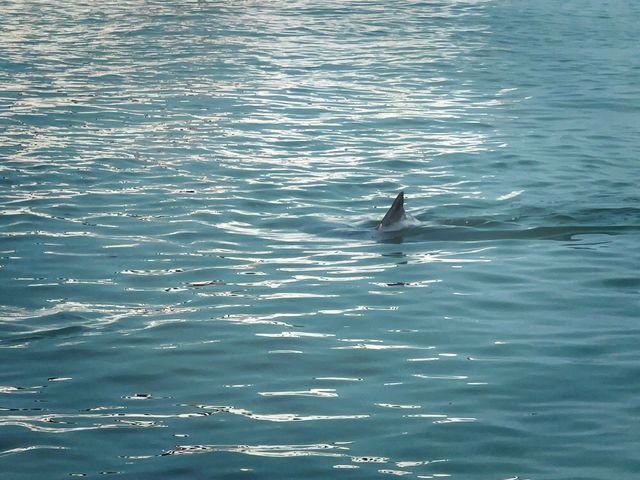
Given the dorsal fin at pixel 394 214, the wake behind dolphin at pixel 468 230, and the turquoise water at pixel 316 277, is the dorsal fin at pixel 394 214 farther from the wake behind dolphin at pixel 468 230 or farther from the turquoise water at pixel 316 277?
the turquoise water at pixel 316 277

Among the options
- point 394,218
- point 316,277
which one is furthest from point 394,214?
point 316,277

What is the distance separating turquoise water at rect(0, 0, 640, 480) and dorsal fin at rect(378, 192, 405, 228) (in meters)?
0.25

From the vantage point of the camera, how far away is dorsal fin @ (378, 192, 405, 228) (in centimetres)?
1386

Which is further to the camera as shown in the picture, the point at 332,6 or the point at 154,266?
the point at 332,6

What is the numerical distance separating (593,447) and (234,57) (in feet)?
80.9

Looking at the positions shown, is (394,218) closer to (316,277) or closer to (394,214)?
(394,214)

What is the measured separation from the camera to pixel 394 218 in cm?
1412

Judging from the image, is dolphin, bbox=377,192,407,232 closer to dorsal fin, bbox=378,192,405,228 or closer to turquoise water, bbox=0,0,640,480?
dorsal fin, bbox=378,192,405,228

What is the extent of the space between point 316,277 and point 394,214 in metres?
1.82

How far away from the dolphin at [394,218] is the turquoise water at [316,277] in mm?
206

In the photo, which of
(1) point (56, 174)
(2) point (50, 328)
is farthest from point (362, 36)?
(2) point (50, 328)

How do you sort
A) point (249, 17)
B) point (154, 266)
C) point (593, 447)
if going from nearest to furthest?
1. point (593, 447)
2. point (154, 266)
3. point (249, 17)

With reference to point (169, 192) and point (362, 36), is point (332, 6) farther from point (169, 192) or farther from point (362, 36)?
point (169, 192)

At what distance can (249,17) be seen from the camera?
43.4 m
